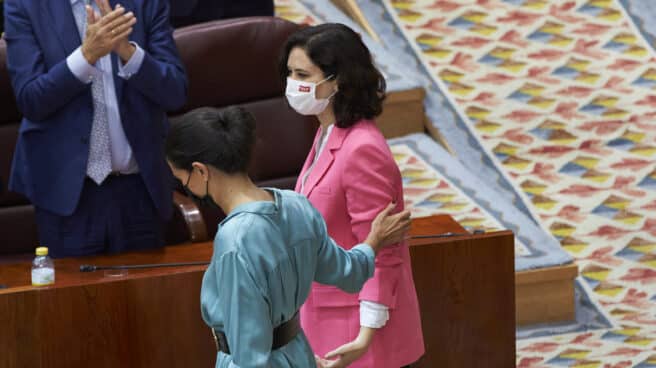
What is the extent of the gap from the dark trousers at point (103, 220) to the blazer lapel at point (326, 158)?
3.37 ft

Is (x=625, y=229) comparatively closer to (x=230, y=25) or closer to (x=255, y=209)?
(x=230, y=25)

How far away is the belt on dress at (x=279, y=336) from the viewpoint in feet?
8.08

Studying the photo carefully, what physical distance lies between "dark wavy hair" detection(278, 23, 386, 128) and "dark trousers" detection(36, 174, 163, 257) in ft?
3.53

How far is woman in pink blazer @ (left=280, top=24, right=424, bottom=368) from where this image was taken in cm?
281

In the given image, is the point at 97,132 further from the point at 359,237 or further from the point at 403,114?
the point at 403,114

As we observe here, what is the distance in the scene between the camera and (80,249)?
3789 mm

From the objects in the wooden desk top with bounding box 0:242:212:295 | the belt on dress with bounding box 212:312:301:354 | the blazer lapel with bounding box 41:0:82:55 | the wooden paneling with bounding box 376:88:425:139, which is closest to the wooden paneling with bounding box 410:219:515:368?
the wooden desk top with bounding box 0:242:212:295

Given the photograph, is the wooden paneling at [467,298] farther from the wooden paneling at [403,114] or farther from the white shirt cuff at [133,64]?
the wooden paneling at [403,114]

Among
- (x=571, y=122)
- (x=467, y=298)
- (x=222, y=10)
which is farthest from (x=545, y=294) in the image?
(x=222, y=10)

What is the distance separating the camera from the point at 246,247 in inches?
92.6

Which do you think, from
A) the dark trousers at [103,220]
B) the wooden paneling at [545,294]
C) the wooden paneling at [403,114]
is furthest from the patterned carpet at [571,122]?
the dark trousers at [103,220]

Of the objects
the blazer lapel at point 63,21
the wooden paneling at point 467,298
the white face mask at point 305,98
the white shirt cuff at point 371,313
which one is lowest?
the wooden paneling at point 467,298

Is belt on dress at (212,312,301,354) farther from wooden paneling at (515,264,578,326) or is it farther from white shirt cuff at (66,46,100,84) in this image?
wooden paneling at (515,264,578,326)

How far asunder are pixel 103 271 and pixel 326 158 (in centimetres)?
98
